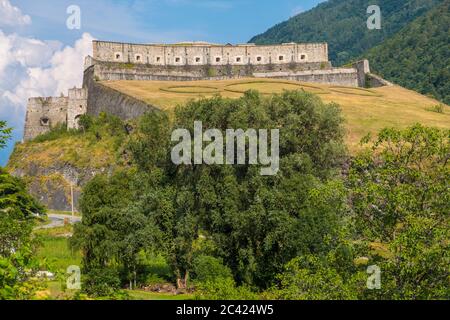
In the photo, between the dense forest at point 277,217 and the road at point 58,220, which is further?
the road at point 58,220

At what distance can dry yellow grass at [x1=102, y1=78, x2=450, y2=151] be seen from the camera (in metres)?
66.7

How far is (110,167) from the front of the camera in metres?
67.0

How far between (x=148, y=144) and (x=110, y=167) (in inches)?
1123

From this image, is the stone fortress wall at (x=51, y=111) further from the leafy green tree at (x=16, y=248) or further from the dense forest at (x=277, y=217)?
the dense forest at (x=277, y=217)

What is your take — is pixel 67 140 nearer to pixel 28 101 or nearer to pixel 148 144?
pixel 28 101

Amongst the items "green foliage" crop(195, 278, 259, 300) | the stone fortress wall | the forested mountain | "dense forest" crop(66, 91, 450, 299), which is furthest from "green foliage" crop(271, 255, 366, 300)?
the forested mountain

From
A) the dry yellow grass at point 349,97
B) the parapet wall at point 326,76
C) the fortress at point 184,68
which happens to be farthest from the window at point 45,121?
the parapet wall at point 326,76

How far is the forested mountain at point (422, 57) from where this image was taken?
4951 inches

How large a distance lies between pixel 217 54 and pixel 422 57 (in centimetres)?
5782

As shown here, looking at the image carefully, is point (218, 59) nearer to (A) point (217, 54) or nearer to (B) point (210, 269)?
(A) point (217, 54)

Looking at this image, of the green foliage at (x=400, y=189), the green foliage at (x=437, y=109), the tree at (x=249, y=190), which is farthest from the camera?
the green foliage at (x=437, y=109)

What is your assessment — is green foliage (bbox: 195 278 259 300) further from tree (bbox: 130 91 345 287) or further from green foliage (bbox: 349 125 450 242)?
green foliage (bbox: 349 125 450 242)
